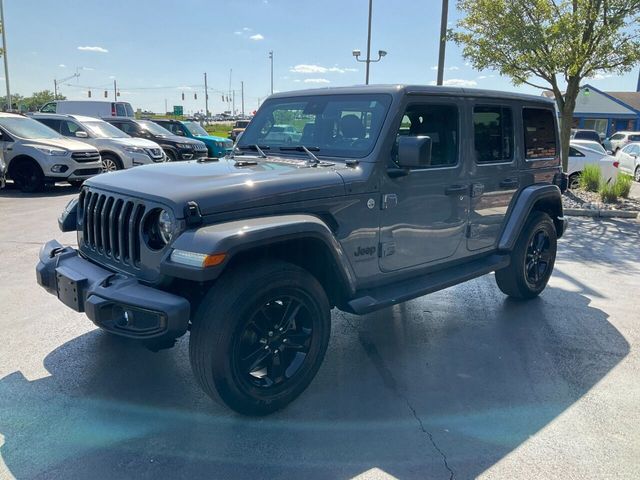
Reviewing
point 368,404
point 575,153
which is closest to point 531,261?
point 368,404

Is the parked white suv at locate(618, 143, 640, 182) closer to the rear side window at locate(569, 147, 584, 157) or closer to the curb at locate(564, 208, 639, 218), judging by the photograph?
the rear side window at locate(569, 147, 584, 157)

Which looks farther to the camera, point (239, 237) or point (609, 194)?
point (609, 194)

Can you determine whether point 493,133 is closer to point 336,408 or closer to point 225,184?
point 225,184

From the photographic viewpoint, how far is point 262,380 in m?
3.21

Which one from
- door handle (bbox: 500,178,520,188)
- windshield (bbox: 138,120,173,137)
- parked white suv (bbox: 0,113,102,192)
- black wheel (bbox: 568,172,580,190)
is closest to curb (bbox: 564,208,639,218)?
black wheel (bbox: 568,172,580,190)

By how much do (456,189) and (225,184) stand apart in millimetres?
2038

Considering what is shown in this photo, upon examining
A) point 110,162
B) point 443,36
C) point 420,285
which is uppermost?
point 443,36

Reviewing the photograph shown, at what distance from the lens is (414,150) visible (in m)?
3.51

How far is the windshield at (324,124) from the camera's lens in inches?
151

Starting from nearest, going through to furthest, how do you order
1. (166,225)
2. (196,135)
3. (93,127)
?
(166,225)
(93,127)
(196,135)

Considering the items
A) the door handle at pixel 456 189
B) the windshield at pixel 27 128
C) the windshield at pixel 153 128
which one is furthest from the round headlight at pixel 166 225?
the windshield at pixel 153 128

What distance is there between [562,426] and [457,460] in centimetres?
81

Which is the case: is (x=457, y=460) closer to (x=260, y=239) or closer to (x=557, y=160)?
(x=260, y=239)

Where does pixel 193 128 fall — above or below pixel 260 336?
above
